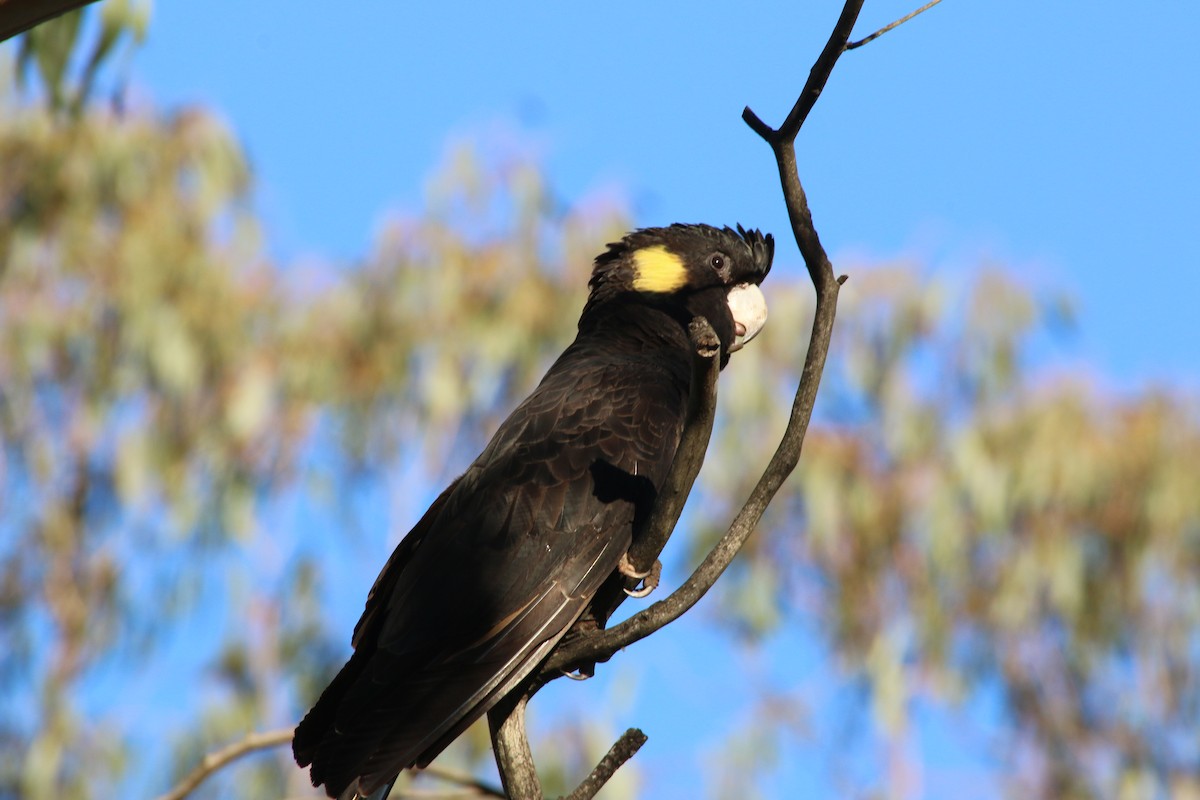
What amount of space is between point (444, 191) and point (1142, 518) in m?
4.50

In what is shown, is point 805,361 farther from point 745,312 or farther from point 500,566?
point 745,312

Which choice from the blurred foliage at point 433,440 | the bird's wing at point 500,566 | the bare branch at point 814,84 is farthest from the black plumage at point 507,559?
the blurred foliage at point 433,440

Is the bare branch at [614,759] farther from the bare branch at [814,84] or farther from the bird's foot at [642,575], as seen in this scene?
the bare branch at [814,84]

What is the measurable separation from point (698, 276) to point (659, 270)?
0.29ft

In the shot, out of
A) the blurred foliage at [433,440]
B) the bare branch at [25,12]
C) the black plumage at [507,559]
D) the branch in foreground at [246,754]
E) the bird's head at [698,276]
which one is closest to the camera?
the bare branch at [25,12]

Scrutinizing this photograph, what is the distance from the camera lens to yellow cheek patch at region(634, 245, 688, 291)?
3.14 meters

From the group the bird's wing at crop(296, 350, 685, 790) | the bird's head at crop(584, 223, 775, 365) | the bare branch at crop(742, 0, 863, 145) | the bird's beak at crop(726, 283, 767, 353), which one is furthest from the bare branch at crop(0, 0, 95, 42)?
the bird's beak at crop(726, 283, 767, 353)

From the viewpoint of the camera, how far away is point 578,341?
311 cm

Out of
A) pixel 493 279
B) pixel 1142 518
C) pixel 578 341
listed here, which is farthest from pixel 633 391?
pixel 1142 518

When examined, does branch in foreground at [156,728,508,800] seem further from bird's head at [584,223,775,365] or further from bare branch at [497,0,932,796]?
bird's head at [584,223,775,365]

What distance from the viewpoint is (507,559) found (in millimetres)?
2510

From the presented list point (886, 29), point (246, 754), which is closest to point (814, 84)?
point (886, 29)

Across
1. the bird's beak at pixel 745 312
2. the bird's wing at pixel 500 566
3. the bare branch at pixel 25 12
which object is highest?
the bare branch at pixel 25 12

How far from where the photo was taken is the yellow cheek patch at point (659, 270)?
3.14 m
